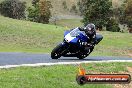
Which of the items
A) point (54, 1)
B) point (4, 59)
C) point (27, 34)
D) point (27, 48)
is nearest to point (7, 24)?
point (27, 34)

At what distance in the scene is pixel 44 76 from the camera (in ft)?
49.1

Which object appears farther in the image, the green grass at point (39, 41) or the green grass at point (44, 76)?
the green grass at point (39, 41)

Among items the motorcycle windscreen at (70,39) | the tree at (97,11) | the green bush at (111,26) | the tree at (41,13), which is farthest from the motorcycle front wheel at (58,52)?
the tree at (41,13)

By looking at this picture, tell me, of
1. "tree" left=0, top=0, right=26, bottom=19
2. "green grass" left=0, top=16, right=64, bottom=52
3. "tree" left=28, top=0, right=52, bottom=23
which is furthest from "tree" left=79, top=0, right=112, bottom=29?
"green grass" left=0, top=16, right=64, bottom=52

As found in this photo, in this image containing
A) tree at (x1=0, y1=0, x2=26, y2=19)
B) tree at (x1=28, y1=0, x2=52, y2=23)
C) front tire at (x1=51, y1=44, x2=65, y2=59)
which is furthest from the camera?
tree at (x1=0, y1=0, x2=26, y2=19)

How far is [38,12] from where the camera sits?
363 ft

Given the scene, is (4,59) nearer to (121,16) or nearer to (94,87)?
(94,87)

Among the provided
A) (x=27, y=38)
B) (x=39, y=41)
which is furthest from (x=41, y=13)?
(x=39, y=41)

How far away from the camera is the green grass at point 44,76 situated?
1345 centimetres

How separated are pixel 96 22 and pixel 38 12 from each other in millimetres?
23287

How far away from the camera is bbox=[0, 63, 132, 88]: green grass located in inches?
530

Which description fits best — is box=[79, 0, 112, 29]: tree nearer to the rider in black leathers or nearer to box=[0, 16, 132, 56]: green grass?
box=[0, 16, 132, 56]: green grass

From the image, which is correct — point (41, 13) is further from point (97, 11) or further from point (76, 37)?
point (76, 37)

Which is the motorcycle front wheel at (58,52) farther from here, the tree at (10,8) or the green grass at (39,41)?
the tree at (10,8)
